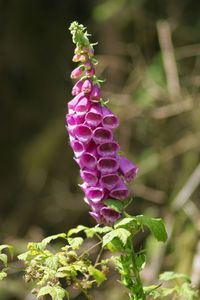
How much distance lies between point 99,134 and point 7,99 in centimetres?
739

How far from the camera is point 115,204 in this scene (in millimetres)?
2277

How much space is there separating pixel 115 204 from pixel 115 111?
3.61 m

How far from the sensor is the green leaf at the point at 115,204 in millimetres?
2258

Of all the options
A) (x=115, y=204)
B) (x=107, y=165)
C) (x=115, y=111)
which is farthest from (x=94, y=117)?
(x=115, y=111)

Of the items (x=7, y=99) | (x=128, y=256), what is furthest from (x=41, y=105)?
(x=128, y=256)

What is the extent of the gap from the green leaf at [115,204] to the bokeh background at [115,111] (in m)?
2.32

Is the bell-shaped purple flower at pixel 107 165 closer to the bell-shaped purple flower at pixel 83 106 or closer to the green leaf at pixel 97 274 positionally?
the bell-shaped purple flower at pixel 83 106

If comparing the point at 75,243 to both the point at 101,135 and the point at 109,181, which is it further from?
the point at 101,135

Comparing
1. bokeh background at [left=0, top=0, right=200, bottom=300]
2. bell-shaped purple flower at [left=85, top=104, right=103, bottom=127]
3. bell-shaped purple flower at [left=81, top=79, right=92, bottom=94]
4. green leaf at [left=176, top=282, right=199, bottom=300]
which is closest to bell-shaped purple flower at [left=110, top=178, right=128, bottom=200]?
bell-shaped purple flower at [left=85, top=104, right=103, bottom=127]

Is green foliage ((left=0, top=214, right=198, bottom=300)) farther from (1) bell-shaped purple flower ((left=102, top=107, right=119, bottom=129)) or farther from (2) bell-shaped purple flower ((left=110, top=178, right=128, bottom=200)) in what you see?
(1) bell-shaped purple flower ((left=102, top=107, right=119, bottom=129))

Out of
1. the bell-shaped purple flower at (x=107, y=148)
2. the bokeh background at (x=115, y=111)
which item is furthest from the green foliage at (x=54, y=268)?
the bokeh background at (x=115, y=111)

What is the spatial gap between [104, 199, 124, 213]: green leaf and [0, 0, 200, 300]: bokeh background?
7.60 feet

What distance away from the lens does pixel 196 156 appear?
20.4 feet

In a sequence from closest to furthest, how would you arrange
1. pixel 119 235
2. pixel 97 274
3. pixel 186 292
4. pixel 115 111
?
1. pixel 119 235
2. pixel 97 274
3. pixel 186 292
4. pixel 115 111
